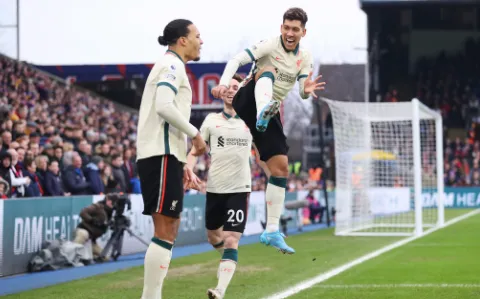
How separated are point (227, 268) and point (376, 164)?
19.0m

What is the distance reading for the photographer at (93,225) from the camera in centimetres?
1420

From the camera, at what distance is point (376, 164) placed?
88.0 ft

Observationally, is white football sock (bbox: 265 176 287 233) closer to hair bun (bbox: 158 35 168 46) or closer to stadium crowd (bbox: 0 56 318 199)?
hair bun (bbox: 158 35 168 46)

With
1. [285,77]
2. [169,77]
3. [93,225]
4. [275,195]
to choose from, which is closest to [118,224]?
[93,225]

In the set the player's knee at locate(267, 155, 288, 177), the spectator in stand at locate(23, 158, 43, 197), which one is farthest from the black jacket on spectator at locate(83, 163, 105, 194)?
the player's knee at locate(267, 155, 288, 177)

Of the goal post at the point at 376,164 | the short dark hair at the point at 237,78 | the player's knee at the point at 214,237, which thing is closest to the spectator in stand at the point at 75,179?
the player's knee at the point at 214,237

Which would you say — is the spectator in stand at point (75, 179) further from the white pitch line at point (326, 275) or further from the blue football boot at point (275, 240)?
the blue football boot at point (275, 240)

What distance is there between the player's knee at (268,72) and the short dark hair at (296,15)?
0.46 metres

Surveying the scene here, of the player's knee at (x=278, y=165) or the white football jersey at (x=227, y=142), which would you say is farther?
the white football jersey at (x=227, y=142)

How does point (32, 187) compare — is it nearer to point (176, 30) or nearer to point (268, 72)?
point (268, 72)

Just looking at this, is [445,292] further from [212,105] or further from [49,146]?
[212,105]

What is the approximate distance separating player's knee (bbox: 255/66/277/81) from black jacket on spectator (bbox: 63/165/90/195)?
834 centimetres

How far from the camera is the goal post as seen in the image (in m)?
21.8

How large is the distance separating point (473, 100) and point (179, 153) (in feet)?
148
